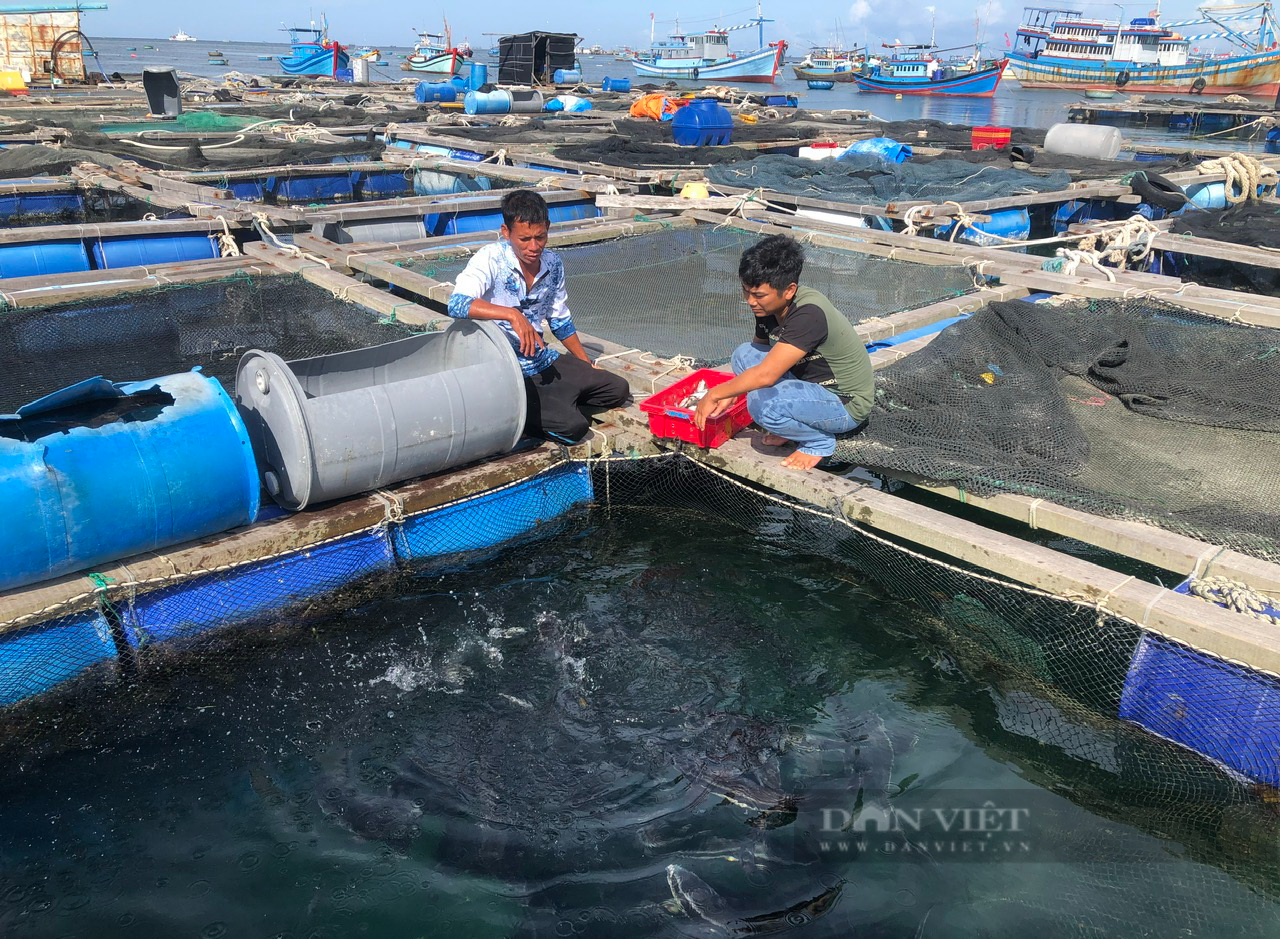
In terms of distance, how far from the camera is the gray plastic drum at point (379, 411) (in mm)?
4168

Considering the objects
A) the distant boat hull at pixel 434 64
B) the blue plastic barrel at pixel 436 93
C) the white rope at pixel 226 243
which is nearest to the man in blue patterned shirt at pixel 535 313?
the white rope at pixel 226 243

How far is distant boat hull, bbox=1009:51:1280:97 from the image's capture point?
48.3m

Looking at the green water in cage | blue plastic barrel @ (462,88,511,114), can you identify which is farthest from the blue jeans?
blue plastic barrel @ (462,88,511,114)

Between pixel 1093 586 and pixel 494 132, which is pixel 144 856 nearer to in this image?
pixel 1093 586

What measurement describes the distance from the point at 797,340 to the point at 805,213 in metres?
7.60

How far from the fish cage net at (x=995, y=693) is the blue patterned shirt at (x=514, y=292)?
3.11 ft

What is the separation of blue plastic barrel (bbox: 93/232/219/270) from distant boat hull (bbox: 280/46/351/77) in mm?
41797

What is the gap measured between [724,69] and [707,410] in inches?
2540

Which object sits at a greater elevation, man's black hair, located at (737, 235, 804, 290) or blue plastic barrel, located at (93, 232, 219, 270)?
man's black hair, located at (737, 235, 804, 290)

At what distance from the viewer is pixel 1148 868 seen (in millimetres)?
3217

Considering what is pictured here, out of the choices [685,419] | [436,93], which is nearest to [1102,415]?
[685,419]

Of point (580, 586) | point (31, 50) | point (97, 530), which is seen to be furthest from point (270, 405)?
point (31, 50)

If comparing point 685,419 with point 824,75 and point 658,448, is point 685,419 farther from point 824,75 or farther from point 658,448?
point 824,75

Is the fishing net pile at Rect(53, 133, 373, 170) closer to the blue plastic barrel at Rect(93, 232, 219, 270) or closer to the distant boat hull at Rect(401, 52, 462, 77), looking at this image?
the blue plastic barrel at Rect(93, 232, 219, 270)
